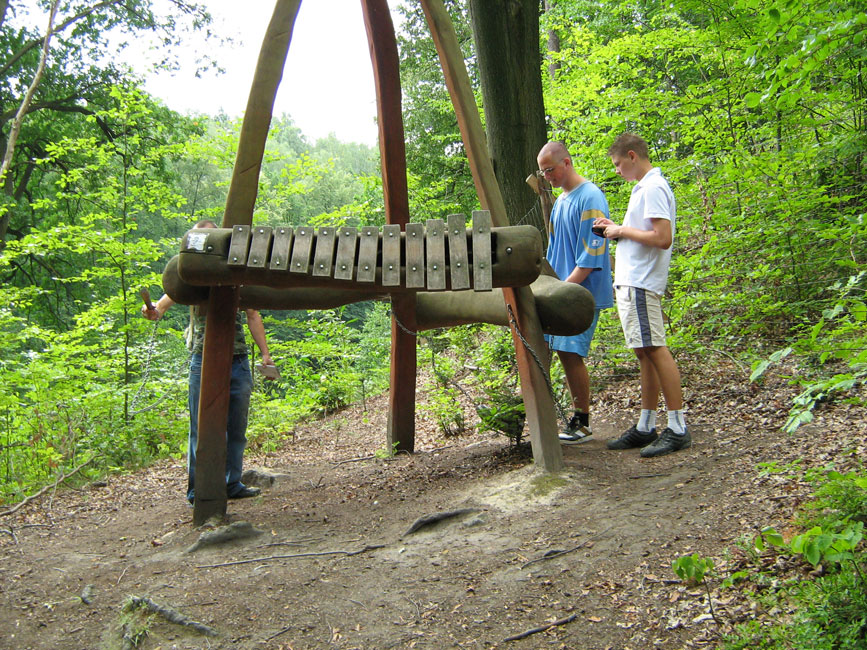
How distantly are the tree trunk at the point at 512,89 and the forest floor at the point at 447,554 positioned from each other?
7.02 ft

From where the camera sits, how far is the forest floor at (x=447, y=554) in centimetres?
237

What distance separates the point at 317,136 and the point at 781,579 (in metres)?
90.3

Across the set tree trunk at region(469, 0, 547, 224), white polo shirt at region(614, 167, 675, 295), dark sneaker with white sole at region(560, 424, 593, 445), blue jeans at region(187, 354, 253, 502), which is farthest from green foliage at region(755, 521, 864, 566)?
tree trunk at region(469, 0, 547, 224)

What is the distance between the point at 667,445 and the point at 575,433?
0.85 metres

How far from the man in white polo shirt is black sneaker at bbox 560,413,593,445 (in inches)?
25.6

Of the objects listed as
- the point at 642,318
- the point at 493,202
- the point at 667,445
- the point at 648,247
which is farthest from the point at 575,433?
the point at 493,202

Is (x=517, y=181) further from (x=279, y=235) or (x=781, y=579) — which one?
(x=781, y=579)

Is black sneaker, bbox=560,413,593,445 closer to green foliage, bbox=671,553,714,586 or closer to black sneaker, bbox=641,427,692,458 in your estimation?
black sneaker, bbox=641,427,692,458

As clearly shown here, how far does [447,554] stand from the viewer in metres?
2.99

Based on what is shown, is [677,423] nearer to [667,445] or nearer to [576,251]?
[667,445]

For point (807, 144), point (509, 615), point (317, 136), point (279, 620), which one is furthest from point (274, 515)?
point (317, 136)

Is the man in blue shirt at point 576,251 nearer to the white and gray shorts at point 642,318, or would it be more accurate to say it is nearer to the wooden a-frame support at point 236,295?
the white and gray shorts at point 642,318

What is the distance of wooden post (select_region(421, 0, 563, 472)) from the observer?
12.9ft

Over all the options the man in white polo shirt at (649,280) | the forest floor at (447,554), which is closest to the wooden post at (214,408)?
the forest floor at (447,554)
